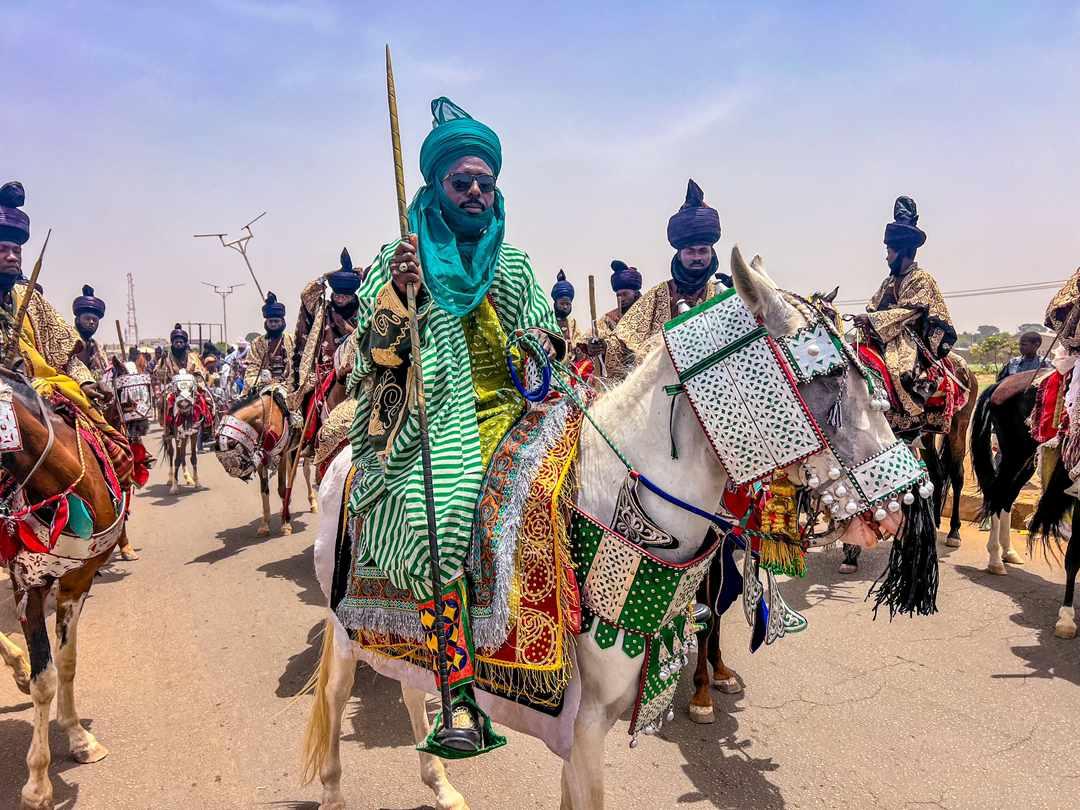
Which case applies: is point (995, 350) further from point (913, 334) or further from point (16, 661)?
point (16, 661)

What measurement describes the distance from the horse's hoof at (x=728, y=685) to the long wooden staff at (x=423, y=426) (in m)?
2.93

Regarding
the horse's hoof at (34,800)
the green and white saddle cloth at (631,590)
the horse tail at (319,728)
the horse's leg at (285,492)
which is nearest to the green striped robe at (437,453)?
the green and white saddle cloth at (631,590)

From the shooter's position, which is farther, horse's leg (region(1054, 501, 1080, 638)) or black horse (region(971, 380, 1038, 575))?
black horse (region(971, 380, 1038, 575))

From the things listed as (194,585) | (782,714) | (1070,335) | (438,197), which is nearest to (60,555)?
(438,197)

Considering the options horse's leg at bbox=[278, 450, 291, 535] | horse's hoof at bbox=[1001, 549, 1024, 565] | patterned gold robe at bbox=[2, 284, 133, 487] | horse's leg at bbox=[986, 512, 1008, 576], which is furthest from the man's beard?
horse's hoof at bbox=[1001, 549, 1024, 565]

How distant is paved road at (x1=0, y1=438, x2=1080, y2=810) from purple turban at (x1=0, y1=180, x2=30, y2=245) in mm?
3197

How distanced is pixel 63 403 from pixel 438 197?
3.19 metres

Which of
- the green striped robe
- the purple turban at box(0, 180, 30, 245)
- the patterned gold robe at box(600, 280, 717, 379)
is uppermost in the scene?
the purple turban at box(0, 180, 30, 245)

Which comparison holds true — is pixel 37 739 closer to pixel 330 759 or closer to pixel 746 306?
pixel 330 759

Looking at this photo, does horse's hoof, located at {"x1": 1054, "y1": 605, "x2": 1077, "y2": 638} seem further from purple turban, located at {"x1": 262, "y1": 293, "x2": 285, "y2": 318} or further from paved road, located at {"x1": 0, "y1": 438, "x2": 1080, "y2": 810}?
purple turban, located at {"x1": 262, "y1": 293, "x2": 285, "y2": 318}

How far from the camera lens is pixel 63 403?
14.0 feet

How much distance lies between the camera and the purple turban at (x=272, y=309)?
11016 millimetres

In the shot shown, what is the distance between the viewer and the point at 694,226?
14.4ft

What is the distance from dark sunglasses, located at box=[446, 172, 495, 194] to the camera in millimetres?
2521
